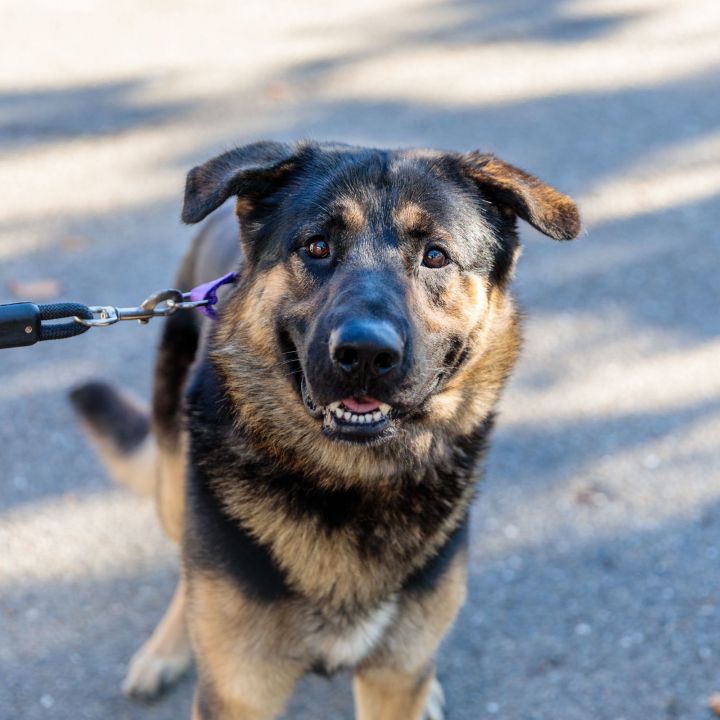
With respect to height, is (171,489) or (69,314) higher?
(69,314)

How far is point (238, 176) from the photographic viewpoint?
2553mm

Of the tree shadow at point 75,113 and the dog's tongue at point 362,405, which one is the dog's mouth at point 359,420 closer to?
the dog's tongue at point 362,405

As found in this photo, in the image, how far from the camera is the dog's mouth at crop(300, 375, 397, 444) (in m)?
2.45

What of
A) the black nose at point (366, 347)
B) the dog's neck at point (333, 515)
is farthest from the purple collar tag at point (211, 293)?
the black nose at point (366, 347)

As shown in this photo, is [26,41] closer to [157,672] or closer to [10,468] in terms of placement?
[10,468]

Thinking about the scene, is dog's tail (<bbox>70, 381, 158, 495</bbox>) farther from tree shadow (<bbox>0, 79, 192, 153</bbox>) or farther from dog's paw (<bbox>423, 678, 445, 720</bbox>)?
tree shadow (<bbox>0, 79, 192, 153</bbox>)

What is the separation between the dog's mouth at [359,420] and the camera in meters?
2.45

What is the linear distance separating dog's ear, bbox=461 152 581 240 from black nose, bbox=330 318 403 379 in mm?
563

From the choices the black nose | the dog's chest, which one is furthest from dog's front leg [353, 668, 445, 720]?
the black nose

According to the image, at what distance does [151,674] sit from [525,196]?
6.49 ft

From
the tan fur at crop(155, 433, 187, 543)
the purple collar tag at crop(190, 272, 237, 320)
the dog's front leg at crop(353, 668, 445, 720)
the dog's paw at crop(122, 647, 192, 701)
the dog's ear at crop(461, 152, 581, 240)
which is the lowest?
the dog's paw at crop(122, 647, 192, 701)

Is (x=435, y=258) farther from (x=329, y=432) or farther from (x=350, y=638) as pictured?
(x=350, y=638)

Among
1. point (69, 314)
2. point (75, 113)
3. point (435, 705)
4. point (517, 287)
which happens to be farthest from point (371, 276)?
point (75, 113)

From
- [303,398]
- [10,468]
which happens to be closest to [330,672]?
[303,398]
